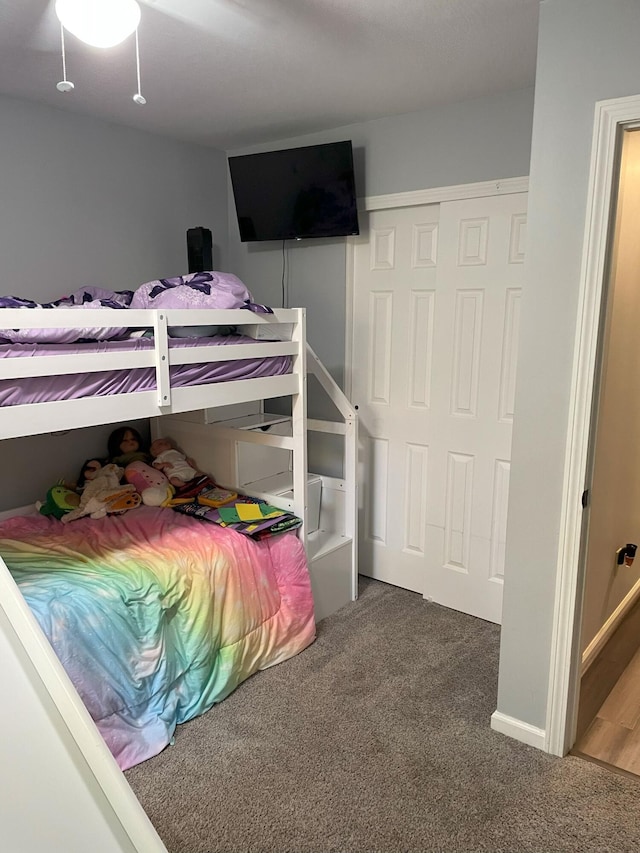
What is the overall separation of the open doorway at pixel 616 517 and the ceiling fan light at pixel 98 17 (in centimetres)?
135

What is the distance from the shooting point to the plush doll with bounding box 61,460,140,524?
2.68m

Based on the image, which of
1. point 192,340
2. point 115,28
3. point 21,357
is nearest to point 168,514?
point 192,340

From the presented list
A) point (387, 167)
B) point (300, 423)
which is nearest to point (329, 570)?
point (300, 423)

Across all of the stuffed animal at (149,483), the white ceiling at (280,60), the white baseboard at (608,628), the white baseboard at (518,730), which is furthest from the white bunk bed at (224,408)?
the white baseboard at (608,628)

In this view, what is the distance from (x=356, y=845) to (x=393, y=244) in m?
2.49

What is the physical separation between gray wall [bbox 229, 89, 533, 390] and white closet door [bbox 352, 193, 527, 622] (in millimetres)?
121

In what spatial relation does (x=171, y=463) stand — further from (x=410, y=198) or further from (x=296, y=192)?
(x=410, y=198)

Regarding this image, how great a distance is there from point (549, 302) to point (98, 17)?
144 cm

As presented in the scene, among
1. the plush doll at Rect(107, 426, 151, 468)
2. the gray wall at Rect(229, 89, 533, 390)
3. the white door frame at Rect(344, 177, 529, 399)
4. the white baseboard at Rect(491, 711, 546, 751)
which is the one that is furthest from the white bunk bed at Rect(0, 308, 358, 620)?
the white baseboard at Rect(491, 711, 546, 751)

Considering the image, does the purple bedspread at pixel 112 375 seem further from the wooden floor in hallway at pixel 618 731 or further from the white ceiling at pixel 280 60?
the wooden floor in hallway at pixel 618 731

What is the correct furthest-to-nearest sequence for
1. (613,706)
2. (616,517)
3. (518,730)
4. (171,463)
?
(171,463)
(616,517)
(613,706)
(518,730)

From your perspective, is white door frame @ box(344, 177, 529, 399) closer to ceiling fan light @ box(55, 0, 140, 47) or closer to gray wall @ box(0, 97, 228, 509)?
gray wall @ box(0, 97, 228, 509)

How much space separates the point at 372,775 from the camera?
1.96 metres

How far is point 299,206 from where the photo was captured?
10.2 ft
